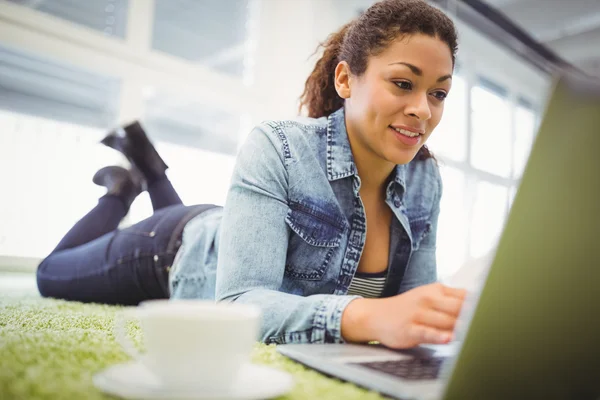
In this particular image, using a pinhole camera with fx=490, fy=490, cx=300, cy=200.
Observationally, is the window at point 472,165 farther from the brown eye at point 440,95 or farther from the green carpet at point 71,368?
the green carpet at point 71,368

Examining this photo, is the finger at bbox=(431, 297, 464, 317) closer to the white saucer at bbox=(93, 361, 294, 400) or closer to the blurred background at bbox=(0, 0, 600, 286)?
the white saucer at bbox=(93, 361, 294, 400)

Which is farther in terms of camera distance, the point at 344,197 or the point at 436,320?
the point at 344,197

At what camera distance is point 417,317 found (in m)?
0.53

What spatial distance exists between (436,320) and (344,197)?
494mm

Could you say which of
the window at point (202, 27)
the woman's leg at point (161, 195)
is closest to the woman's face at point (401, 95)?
the woman's leg at point (161, 195)

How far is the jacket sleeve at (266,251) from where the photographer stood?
63cm

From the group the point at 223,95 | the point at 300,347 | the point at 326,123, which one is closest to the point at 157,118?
the point at 223,95

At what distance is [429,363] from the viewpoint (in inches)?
18.9

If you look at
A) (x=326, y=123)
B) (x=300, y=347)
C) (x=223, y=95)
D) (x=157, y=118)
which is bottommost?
A: (x=300, y=347)

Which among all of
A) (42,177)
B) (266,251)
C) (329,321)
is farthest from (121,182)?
(329,321)

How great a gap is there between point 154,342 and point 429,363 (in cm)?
27

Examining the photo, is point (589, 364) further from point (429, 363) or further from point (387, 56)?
point (387, 56)

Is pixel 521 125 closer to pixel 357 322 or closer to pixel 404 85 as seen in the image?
pixel 404 85

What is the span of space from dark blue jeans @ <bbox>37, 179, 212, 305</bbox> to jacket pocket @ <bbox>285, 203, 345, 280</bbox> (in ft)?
1.92
